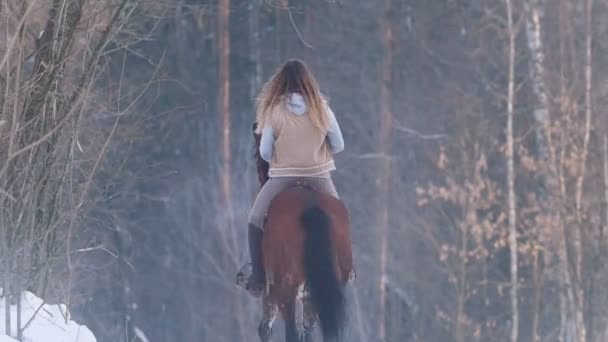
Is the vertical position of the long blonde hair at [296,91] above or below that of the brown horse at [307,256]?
above

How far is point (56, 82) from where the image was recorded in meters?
8.34

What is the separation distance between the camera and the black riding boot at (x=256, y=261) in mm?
7312

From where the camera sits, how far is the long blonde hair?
7160 mm

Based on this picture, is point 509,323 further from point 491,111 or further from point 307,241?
point 307,241

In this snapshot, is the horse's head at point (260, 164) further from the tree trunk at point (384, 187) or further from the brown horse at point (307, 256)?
the tree trunk at point (384, 187)

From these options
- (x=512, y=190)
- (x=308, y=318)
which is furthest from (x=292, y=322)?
(x=512, y=190)

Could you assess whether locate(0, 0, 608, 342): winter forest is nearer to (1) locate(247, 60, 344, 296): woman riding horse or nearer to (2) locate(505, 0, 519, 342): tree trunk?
(2) locate(505, 0, 519, 342): tree trunk

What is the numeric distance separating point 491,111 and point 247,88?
16.0 feet

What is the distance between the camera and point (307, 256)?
711 centimetres

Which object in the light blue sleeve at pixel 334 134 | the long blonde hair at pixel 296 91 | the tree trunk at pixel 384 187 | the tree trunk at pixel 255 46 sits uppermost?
the tree trunk at pixel 255 46

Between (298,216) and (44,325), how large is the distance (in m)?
1.73

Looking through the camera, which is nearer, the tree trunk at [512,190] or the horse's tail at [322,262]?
the horse's tail at [322,262]

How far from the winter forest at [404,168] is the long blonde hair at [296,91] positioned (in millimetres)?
13709

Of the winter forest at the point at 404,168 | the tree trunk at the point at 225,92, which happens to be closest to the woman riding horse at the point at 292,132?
the winter forest at the point at 404,168
